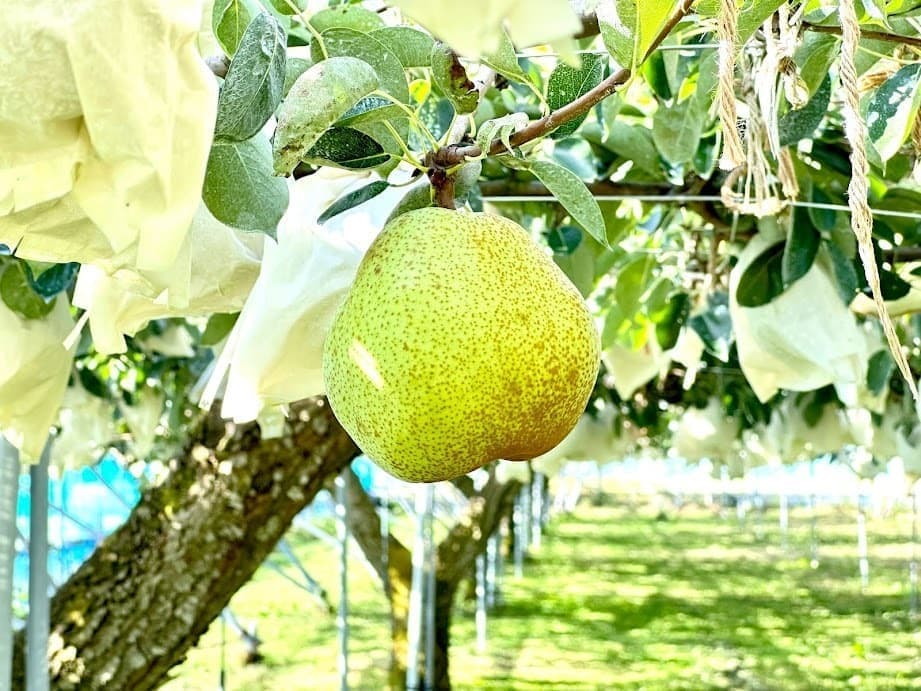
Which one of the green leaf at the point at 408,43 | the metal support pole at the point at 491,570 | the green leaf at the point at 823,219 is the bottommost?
the metal support pole at the point at 491,570

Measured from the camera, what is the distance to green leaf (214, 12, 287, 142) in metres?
0.42

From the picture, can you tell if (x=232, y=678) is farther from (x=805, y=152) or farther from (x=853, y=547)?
(x=853, y=547)

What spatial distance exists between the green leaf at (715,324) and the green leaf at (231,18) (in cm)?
93

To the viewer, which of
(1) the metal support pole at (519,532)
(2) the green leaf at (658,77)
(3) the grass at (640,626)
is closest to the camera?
(2) the green leaf at (658,77)

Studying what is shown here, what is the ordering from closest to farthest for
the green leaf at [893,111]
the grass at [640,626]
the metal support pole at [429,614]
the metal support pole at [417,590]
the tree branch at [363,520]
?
the green leaf at [893,111]
the metal support pole at [417,590]
the metal support pole at [429,614]
the tree branch at [363,520]
the grass at [640,626]

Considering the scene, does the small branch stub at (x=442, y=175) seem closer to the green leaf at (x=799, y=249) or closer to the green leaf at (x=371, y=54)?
the green leaf at (x=371, y=54)

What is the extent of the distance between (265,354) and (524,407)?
0.75 feet

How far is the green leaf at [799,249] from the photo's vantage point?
3.30ft

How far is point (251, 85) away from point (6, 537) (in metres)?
0.93

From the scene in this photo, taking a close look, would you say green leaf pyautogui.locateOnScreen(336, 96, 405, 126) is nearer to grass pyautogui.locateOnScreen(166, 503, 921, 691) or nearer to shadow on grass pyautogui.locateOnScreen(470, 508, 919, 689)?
grass pyautogui.locateOnScreen(166, 503, 921, 691)

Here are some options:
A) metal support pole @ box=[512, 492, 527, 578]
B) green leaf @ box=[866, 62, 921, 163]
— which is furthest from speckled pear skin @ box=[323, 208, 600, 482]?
metal support pole @ box=[512, 492, 527, 578]

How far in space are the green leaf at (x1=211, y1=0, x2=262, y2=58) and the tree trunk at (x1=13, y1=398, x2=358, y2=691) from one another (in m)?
1.15

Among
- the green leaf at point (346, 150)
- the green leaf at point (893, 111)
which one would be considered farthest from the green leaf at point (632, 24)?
the green leaf at point (893, 111)

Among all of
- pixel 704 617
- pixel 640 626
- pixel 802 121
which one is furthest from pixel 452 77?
pixel 704 617
